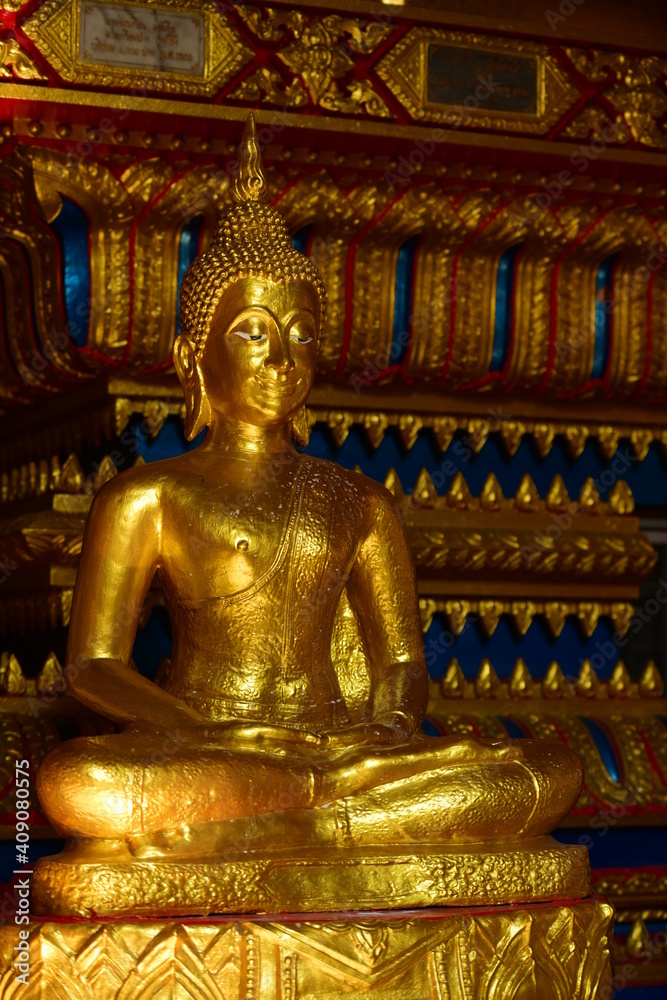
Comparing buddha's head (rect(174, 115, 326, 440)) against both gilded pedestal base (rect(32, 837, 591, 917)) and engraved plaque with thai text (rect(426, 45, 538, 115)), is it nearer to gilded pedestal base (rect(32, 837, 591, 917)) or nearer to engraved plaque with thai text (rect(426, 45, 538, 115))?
engraved plaque with thai text (rect(426, 45, 538, 115))

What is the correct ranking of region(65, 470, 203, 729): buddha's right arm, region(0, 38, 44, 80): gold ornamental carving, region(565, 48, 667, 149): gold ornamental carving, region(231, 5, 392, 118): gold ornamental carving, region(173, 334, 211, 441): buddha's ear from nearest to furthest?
region(65, 470, 203, 729): buddha's right arm < region(173, 334, 211, 441): buddha's ear < region(0, 38, 44, 80): gold ornamental carving < region(231, 5, 392, 118): gold ornamental carving < region(565, 48, 667, 149): gold ornamental carving

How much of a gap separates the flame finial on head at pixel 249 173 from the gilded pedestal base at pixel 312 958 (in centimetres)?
129

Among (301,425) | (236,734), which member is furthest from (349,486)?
(236,734)

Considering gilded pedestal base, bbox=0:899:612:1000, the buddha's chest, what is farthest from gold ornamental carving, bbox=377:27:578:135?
gilded pedestal base, bbox=0:899:612:1000

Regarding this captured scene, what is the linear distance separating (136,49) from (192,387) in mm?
777

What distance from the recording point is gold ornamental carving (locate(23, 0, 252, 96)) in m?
3.26

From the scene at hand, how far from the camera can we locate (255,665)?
283 centimetres

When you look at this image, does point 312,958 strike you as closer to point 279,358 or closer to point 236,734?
point 236,734

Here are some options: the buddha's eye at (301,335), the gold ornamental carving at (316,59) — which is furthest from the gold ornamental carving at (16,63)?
the buddha's eye at (301,335)

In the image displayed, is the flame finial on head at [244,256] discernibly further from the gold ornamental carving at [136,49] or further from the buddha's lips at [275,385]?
the gold ornamental carving at [136,49]

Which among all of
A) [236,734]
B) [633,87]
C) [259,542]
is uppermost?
[633,87]

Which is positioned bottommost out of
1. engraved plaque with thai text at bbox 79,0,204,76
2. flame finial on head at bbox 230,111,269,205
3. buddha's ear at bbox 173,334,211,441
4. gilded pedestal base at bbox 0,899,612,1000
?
gilded pedestal base at bbox 0,899,612,1000

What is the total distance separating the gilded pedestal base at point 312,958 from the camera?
7.88 feet

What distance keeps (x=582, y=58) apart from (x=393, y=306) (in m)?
0.68
